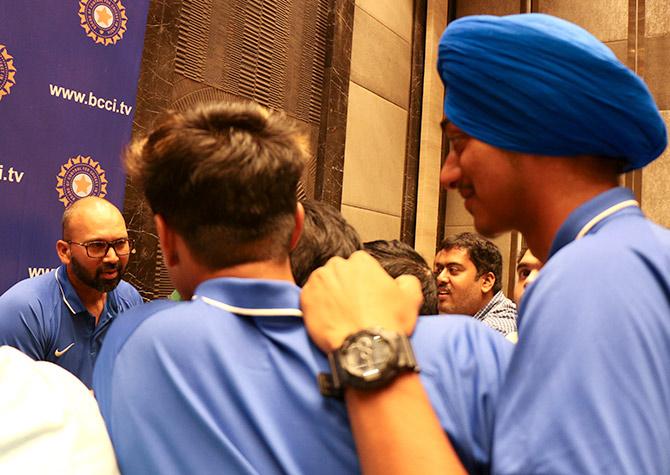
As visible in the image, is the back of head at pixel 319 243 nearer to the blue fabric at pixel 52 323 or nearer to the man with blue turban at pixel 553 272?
the man with blue turban at pixel 553 272

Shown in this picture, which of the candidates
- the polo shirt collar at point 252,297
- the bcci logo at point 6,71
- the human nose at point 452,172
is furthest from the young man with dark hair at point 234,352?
the bcci logo at point 6,71

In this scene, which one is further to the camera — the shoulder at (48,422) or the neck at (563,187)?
the neck at (563,187)

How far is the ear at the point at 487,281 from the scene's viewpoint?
383cm

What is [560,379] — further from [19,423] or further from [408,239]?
[408,239]

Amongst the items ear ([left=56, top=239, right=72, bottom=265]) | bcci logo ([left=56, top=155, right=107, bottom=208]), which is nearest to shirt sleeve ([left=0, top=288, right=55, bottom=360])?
ear ([left=56, top=239, right=72, bottom=265])

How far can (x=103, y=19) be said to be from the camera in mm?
3420

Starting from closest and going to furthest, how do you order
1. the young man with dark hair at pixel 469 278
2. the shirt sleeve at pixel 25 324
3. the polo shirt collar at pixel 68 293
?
the shirt sleeve at pixel 25 324 < the polo shirt collar at pixel 68 293 < the young man with dark hair at pixel 469 278

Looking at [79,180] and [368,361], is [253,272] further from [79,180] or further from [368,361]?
[79,180]

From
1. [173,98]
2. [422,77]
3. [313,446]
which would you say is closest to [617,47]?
[422,77]

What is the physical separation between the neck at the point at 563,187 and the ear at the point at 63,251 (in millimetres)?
2659

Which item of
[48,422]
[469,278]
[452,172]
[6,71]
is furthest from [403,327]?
[469,278]

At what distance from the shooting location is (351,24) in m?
5.18

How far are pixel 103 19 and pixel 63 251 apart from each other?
120 centimetres

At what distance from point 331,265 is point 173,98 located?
314 cm
